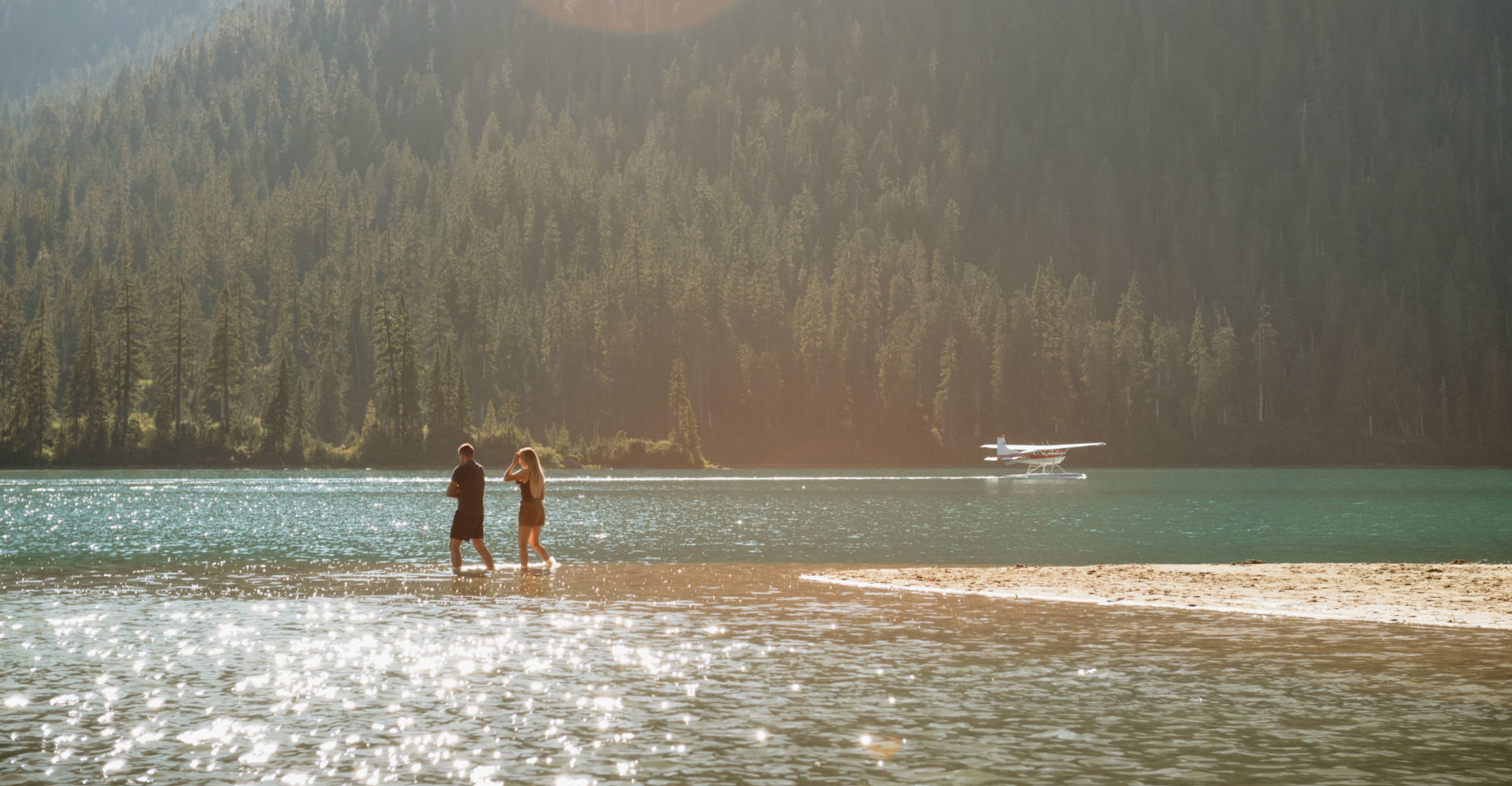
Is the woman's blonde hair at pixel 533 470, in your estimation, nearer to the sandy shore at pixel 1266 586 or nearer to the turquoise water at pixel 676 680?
the turquoise water at pixel 676 680

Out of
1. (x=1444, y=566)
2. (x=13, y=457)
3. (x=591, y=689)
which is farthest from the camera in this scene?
(x=13, y=457)

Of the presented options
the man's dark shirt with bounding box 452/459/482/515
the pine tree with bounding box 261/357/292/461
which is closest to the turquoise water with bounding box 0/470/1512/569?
the man's dark shirt with bounding box 452/459/482/515

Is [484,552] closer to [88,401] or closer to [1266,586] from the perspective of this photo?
[1266,586]

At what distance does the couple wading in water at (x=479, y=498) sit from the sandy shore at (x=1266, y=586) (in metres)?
7.22

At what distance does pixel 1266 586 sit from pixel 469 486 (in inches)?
757

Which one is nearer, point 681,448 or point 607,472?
point 607,472

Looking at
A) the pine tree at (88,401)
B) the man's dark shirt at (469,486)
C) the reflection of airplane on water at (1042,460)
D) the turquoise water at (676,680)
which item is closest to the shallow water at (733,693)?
the turquoise water at (676,680)

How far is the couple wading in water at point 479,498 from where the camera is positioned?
32.6 meters

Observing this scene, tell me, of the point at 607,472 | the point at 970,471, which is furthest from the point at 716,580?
the point at 970,471

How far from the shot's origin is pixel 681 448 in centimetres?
18250

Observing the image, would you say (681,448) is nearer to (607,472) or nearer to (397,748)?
(607,472)

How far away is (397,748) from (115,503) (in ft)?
244

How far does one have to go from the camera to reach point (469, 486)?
32.8m

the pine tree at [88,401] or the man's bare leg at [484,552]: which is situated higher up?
the pine tree at [88,401]
